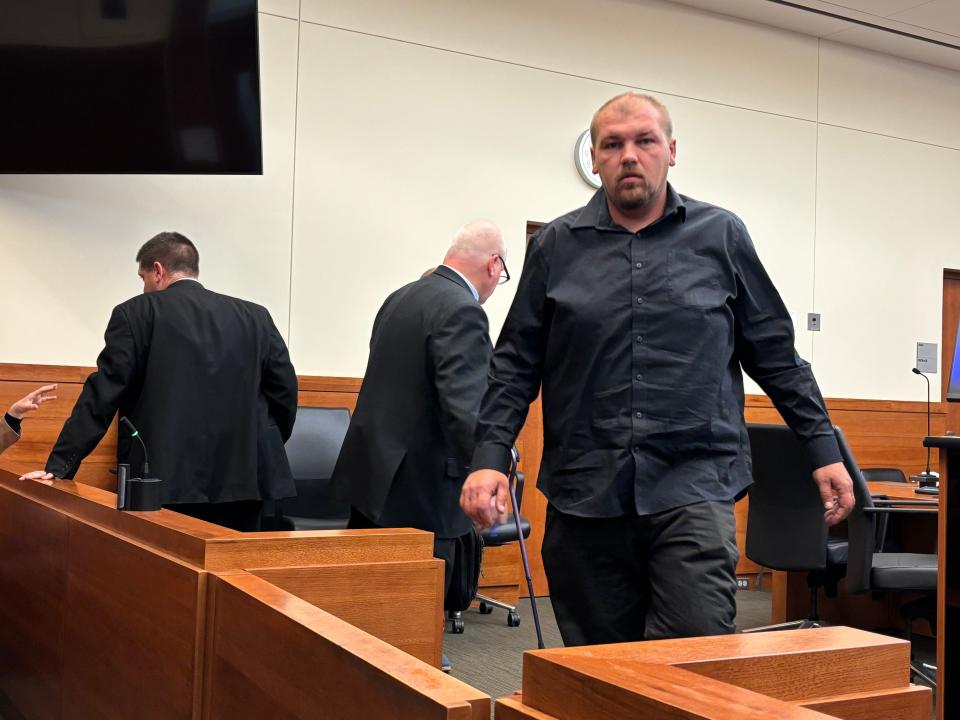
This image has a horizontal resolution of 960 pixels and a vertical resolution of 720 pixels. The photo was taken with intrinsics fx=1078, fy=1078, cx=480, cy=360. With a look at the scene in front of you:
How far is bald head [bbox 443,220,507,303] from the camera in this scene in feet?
11.0

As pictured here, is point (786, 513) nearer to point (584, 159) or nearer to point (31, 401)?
point (584, 159)

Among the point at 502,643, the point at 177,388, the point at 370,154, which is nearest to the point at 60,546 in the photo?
the point at 177,388

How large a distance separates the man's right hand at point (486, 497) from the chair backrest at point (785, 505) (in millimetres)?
2421

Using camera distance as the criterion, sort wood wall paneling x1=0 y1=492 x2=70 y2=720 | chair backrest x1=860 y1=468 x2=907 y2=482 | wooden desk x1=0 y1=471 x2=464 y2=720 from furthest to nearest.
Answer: chair backrest x1=860 y1=468 x2=907 y2=482 < wood wall paneling x1=0 y1=492 x2=70 y2=720 < wooden desk x1=0 y1=471 x2=464 y2=720

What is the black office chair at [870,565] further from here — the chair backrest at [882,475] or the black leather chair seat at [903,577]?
the chair backrest at [882,475]

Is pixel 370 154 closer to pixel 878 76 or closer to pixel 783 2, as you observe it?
pixel 783 2

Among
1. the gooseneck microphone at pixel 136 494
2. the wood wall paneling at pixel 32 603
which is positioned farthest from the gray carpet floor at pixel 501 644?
the gooseneck microphone at pixel 136 494

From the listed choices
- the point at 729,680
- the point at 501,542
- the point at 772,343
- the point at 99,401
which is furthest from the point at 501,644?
the point at 729,680

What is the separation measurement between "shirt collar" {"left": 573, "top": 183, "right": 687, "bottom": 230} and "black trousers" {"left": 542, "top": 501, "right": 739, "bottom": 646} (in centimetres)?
58

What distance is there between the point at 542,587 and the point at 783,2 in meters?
3.61

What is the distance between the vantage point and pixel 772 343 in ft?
7.18

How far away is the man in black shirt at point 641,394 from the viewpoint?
6.65 feet

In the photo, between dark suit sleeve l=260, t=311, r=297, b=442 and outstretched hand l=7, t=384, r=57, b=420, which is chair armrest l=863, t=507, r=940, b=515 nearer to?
dark suit sleeve l=260, t=311, r=297, b=442

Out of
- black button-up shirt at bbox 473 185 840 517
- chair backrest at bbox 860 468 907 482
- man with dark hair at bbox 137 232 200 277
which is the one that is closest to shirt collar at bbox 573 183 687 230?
black button-up shirt at bbox 473 185 840 517
